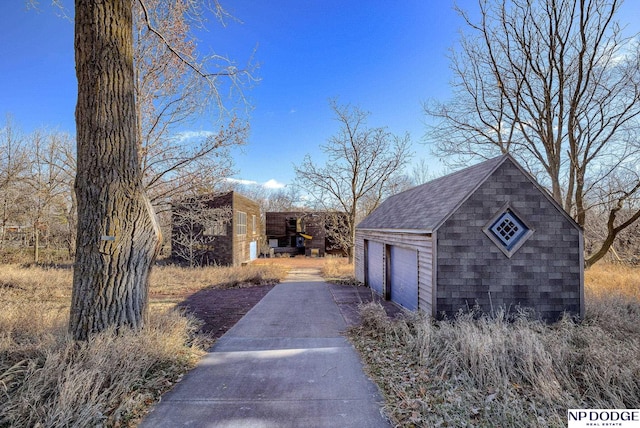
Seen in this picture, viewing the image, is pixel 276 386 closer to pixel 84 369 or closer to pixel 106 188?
pixel 84 369

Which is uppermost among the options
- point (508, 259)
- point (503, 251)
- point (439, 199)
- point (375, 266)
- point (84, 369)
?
point (439, 199)

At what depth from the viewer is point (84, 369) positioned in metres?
3.57

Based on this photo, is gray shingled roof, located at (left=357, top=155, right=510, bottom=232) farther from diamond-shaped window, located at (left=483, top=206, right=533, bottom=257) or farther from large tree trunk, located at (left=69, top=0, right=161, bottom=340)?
large tree trunk, located at (left=69, top=0, right=161, bottom=340)

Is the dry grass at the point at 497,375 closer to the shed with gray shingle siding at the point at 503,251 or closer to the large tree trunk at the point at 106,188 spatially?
the shed with gray shingle siding at the point at 503,251

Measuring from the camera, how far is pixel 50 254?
72.7ft

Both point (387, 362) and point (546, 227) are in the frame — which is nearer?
point (387, 362)

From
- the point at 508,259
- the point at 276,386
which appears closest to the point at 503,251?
the point at 508,259

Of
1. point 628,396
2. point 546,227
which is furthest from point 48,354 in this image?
point 546,227

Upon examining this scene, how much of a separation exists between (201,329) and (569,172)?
1588 cm

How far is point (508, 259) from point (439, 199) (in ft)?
7.25

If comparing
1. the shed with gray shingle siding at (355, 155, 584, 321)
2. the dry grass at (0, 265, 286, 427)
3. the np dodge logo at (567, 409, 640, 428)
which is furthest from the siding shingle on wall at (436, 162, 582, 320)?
the dry grass at (0, 265, 286, 427)

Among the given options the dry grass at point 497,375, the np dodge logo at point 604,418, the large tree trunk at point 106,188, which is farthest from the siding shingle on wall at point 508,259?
the large tree trunk at point 106,188

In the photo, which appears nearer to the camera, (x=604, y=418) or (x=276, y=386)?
(x=604, y=418)

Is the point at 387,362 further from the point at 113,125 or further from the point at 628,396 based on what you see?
the point at 113,125
